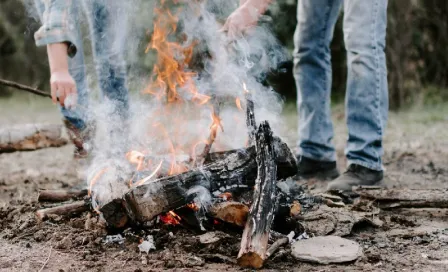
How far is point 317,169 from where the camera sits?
425 cm

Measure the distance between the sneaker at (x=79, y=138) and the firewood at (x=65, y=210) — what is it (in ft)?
3.83

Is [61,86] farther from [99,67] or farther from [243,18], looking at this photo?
[99,67]

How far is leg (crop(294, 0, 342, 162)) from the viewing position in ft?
13.7

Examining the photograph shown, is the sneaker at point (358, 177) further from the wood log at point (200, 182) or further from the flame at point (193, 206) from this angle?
the flame at point (193, 206)

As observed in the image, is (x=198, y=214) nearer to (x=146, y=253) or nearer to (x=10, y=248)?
(x=146, y=253)

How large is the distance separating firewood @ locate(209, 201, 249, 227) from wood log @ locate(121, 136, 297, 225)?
0.41ft

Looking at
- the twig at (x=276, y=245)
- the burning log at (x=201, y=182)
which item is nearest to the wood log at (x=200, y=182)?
the burning log at (x=201, y=182)

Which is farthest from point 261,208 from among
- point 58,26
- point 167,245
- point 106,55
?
point 106,55

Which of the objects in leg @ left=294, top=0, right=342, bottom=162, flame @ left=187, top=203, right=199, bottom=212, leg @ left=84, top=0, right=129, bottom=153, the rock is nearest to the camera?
the rock

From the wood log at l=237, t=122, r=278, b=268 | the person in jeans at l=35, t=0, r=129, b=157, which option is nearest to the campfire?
the wood log at l=237, t=122, r=278, b=268

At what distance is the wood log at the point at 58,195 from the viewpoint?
3375mm

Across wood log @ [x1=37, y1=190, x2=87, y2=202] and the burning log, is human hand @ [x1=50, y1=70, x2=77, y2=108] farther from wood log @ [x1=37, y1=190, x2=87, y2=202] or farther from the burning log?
the burning log

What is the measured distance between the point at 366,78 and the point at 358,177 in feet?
2.45

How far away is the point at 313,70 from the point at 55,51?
2132 mm
